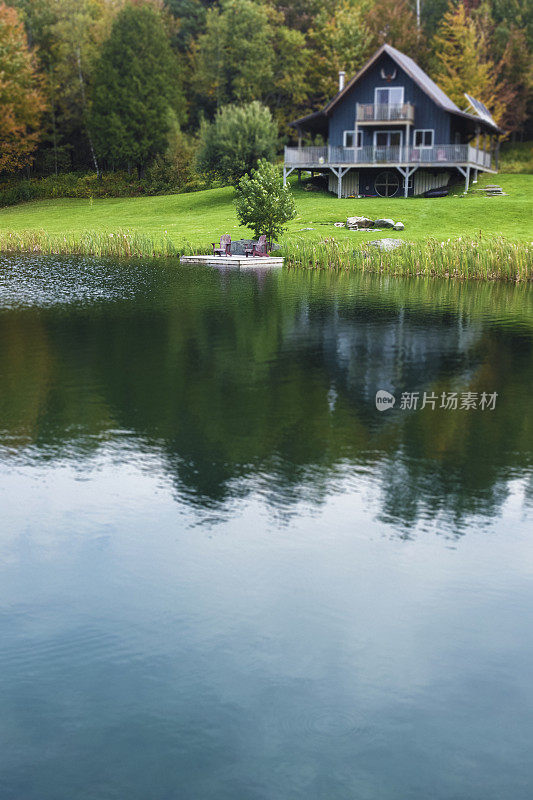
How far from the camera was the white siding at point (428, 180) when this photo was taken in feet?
189

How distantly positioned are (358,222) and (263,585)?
41.1 meters

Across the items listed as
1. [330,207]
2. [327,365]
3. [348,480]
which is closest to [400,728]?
[348,480]

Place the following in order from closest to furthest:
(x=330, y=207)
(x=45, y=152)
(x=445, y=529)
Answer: (x=445, y=529)
(x=330, y=207)
(x=45, y=152)

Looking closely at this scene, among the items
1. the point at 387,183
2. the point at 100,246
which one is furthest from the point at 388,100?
the point at 100,246

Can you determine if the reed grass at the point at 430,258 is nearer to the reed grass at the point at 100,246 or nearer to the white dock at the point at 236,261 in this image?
the white dock at the point at 236,261

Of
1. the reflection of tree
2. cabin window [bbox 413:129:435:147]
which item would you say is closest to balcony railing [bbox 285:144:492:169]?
cabin window [bbox 413:129:435:147]

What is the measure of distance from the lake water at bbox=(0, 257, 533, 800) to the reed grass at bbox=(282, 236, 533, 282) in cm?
1559

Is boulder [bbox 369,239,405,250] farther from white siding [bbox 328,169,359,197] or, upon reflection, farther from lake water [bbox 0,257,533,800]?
lake water [bbox 0,257,533,800]

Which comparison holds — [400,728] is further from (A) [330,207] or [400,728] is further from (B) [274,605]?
(A) [330,207]

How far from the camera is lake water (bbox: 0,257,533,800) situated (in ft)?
18.8

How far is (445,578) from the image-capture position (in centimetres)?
808

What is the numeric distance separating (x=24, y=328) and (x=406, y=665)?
1726cm

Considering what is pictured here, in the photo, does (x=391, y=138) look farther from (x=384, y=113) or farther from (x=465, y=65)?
(x=465, y=65)

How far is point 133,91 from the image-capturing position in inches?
2879
